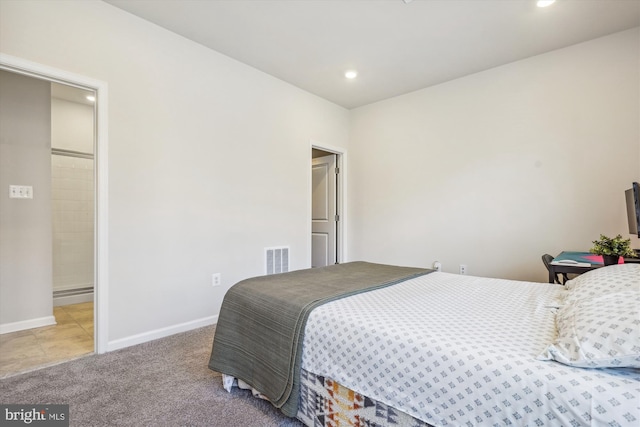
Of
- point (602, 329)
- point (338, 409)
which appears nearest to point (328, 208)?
point (338, 409)

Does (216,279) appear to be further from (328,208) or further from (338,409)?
(328,208)

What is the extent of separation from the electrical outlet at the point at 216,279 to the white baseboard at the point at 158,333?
0.32m

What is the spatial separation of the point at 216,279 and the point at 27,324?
1797mm

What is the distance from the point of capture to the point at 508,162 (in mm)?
3277

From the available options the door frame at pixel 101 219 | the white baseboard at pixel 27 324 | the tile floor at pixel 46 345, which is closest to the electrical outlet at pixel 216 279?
the door frame at pixel 101 219

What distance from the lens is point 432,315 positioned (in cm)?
134

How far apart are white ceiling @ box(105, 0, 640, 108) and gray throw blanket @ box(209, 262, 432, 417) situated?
208 centimetres

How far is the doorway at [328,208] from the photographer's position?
4.69 m

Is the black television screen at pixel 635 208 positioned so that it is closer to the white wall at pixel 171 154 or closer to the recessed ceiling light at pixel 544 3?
the recessed ceiling light at pixel 544 3

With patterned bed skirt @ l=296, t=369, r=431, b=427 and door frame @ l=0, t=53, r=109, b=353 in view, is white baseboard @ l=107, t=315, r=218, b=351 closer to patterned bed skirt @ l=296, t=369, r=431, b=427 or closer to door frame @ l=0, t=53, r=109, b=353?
door frame @ l=0, t=53, r=109, b=353

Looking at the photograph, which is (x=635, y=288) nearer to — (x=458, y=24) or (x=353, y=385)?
(x=353, y=385)

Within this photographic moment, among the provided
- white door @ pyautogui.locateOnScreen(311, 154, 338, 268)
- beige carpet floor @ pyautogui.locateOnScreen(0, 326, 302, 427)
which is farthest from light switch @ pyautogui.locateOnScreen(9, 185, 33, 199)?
white door @ pyautogui.locateOnScreen(311, 154, 338, 268)

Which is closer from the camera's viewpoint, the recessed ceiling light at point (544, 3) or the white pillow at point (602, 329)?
the white pillow at point (602, 329)

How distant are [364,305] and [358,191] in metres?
3.18
